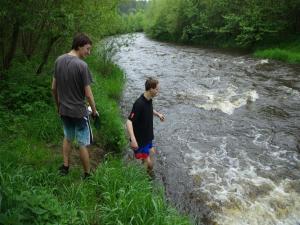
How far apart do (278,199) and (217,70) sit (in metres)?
13.8

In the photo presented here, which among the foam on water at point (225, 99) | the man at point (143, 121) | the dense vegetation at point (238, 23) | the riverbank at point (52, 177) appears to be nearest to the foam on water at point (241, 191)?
the riverbank at point (52, 177)

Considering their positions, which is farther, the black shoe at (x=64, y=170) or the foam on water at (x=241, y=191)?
the foam on water at (x=241, y=191)

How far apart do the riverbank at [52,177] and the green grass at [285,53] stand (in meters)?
15.5

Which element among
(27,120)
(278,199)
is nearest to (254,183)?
(278,199)

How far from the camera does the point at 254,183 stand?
7223 mm

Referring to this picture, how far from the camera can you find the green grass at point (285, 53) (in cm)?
2141

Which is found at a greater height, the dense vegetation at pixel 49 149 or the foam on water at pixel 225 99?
the dense vegetation at pixel 49 149

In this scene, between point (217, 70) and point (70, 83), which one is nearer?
point (70, 83)

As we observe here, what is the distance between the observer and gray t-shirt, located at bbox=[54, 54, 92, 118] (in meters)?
5.31

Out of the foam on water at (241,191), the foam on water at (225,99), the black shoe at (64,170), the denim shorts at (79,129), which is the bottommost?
the foam on water at (225,99)

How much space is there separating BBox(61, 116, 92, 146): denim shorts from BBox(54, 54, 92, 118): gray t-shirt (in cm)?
13

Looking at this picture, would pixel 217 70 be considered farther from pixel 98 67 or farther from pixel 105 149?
pixel 105 149

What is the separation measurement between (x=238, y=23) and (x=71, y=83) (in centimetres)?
A: 2727

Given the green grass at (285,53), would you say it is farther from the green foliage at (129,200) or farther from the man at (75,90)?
the man at (75,90)
